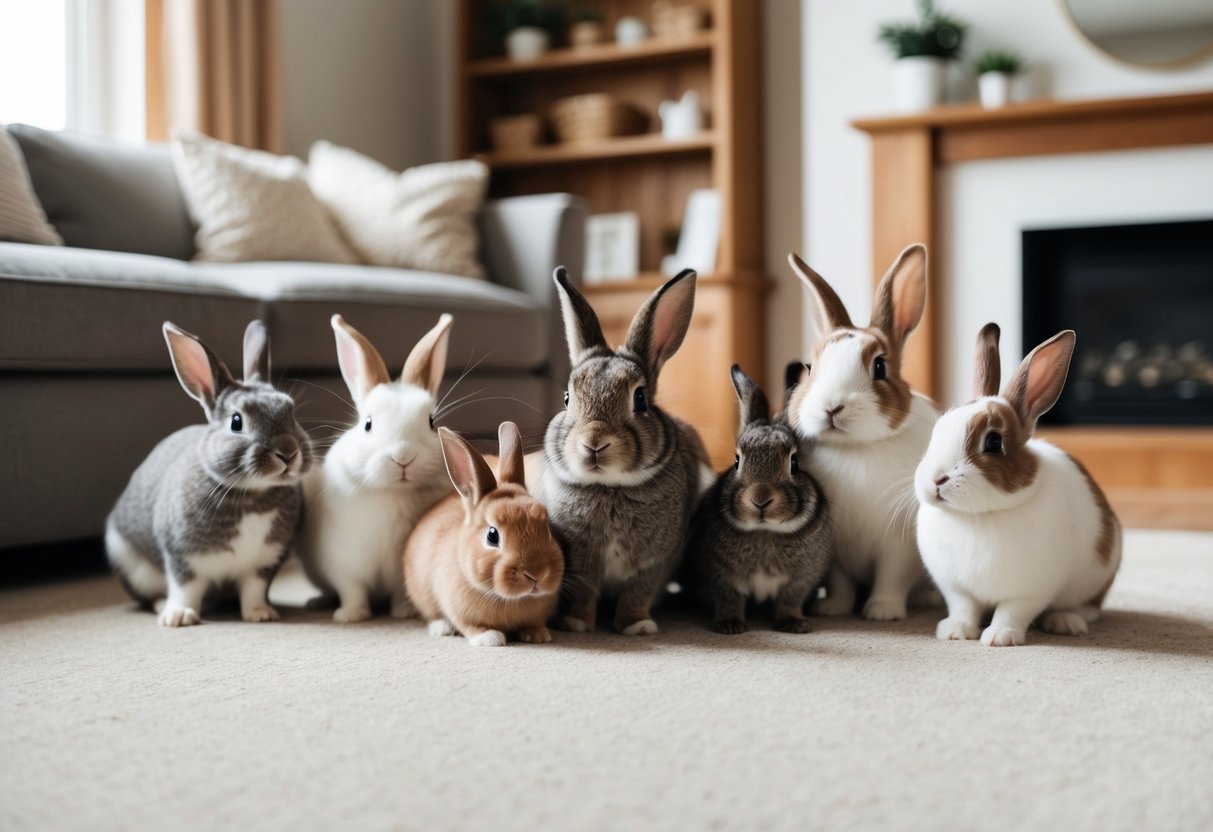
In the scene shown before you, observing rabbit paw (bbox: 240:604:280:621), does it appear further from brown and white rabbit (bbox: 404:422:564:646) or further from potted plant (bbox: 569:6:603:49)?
potted plant (bbox: 569:6:603:49)

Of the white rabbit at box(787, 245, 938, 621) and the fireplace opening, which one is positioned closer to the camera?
the white rabbit at box(787, 245, 938, 621)

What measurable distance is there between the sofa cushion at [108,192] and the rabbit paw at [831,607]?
2091mm

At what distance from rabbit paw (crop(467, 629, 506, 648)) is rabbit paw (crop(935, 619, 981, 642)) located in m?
0.64

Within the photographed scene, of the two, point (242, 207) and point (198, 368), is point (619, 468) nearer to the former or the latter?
point (198, 368)

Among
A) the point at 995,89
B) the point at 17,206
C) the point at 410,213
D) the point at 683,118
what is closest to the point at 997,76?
the point at 995,89

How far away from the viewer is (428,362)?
1881mm

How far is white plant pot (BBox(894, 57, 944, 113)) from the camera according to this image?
3.96 meters

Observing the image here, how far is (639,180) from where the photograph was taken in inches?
202

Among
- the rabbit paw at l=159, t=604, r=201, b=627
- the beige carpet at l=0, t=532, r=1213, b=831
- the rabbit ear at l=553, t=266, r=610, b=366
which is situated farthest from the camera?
Result: the rabbit paw at l=159, t=604, r=201, b=627

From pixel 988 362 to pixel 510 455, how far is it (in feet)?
2.39

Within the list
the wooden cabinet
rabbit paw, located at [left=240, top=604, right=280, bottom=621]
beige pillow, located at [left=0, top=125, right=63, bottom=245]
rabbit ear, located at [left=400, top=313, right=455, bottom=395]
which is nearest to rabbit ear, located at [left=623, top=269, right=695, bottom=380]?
rabbit ear, located at [left=400, top=313, right=455, bottom=395]

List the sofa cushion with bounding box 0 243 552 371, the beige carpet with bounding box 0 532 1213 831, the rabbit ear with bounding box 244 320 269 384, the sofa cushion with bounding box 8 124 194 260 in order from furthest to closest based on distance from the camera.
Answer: the sofa cushion with bounding box 8 124 194 260
the sofa cushion with bounding box 0 243 552 371
the rabbit ear with bounding box 244 320 269 384
the beige carpet with bounding box 0 532 1213 831

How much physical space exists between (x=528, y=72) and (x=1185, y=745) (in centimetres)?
459

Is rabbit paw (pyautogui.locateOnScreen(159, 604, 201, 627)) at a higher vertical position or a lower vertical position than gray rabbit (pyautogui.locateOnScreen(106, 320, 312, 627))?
lower
